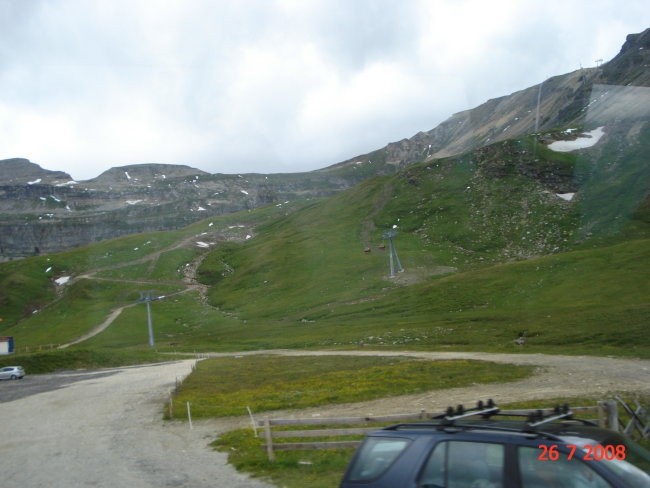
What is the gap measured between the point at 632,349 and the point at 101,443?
3594 cm

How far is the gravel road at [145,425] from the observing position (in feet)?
61.1

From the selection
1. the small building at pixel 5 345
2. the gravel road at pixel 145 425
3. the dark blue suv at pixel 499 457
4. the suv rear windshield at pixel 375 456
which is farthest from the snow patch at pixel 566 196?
the suv rear windshield at pixel 375 456

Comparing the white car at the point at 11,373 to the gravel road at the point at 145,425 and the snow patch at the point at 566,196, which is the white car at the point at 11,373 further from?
the snow patch at the point at 566,196

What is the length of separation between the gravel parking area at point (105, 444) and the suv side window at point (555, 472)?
9159mm

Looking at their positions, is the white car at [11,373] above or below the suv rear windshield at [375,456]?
below

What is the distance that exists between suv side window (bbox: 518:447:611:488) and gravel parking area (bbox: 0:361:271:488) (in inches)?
361

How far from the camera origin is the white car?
66.1 metres

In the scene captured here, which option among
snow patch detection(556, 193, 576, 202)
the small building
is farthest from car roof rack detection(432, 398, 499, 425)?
snow patch detection(556, 193, 576, 202)

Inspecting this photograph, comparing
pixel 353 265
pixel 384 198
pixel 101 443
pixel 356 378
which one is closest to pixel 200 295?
pixel 353 265

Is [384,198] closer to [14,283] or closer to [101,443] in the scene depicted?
[14,283]

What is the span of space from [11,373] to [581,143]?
136m

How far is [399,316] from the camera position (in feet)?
276

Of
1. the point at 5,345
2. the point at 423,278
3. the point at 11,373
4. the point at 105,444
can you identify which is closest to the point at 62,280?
the point at 5,345

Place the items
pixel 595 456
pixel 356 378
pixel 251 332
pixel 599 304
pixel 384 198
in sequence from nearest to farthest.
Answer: pixel 595 456
pixel 356 378
pixel 599 304
pixel 251 332
pixel 384 198
